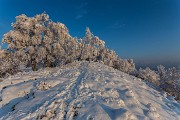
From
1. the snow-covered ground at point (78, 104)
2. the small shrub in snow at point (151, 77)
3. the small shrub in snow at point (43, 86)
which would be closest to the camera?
the snow-covered ground at point (78, 104)

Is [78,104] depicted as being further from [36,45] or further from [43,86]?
[36,45]

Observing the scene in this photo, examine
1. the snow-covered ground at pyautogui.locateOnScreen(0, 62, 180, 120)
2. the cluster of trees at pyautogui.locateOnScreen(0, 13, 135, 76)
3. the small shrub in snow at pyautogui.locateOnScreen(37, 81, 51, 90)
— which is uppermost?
the cluster of trees at pyautogui.locateOnScreen(0, 13, 135, 76)

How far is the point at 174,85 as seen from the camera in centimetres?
2358

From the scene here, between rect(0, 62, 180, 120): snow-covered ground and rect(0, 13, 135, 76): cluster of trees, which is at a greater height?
rect(0, 13, 135, 76): cluster of trees

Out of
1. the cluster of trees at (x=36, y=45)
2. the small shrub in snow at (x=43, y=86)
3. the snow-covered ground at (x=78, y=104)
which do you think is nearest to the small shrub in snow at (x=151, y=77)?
the cluster of trees at (x=36, y=45)

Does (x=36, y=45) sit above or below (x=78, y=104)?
above

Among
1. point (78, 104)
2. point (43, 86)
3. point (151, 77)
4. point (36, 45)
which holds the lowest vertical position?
point (78, 104)

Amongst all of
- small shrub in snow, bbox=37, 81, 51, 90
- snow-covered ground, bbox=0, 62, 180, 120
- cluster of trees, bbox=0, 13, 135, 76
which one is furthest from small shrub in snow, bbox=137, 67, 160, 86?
small shrub in snow, bbox=37, 81, 51, 90

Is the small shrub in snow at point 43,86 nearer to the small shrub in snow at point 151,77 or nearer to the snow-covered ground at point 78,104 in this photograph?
the snow-covered ground at point 78,104

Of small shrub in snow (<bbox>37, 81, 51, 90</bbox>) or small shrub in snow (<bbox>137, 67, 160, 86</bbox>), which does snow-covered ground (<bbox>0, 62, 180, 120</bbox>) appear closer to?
small shrub in snow (<bbox>37, 81, 51, 90</bbox>)

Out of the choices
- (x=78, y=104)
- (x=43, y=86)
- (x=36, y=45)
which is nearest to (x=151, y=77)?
(x=36, y=45)

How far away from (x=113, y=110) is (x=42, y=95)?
193 inches

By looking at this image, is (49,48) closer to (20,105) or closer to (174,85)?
Result: (174,85)

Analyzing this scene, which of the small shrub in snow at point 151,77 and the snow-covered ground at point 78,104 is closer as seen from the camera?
the snow-covered ground at point 78,104
